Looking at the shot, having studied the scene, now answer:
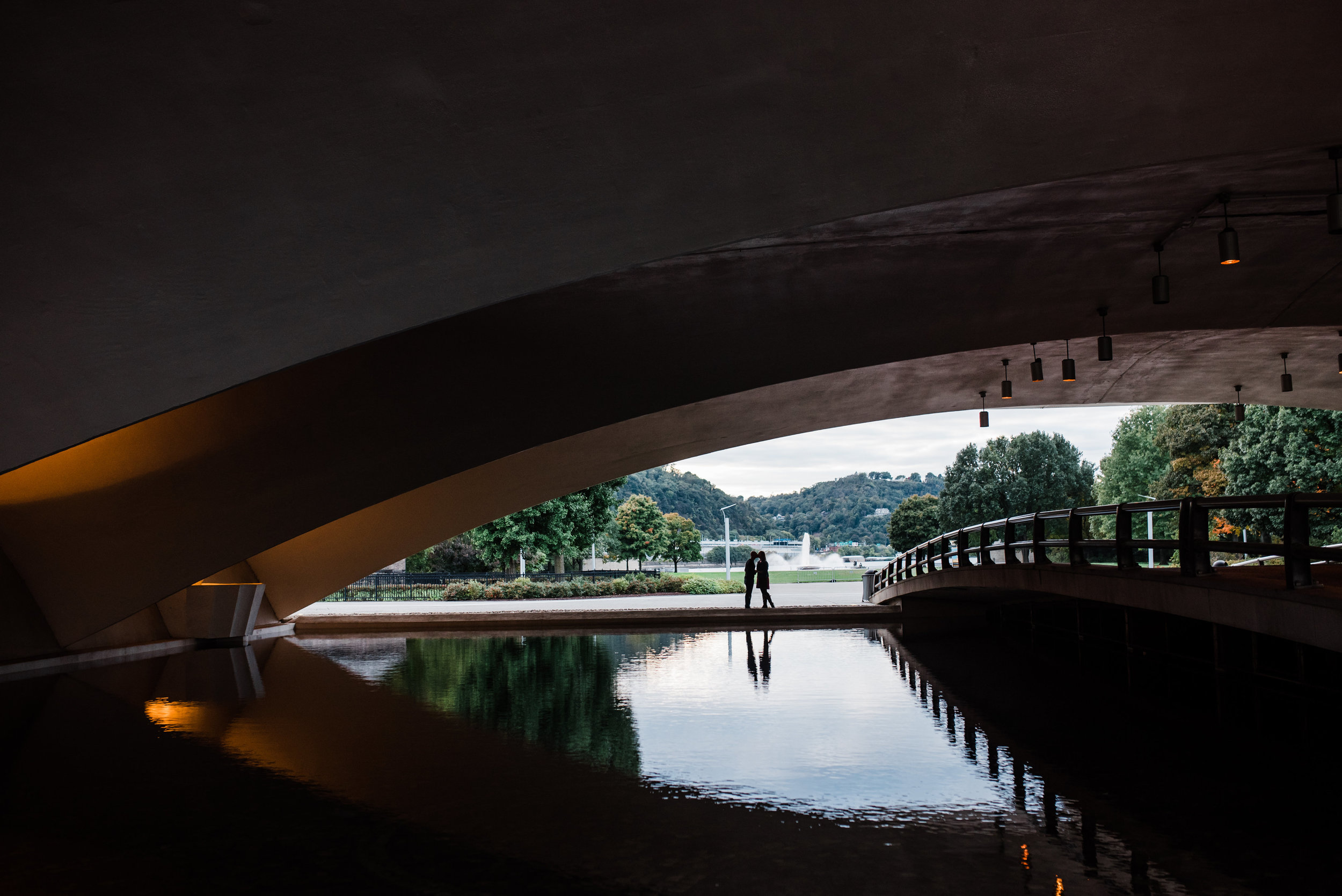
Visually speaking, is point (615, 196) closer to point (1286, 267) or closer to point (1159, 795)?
point (1159, 795)

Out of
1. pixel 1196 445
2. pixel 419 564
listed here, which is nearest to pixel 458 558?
pixel 419 564

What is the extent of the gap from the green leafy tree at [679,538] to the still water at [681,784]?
44.3 m

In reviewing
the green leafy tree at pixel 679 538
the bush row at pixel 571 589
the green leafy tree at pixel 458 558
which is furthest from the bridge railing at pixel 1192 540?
the green leafy tree at pixel 679 538

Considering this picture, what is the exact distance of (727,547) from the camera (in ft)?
157

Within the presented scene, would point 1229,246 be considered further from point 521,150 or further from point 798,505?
point 798,505

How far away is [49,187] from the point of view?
239 inches

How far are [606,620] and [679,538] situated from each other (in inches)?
1529

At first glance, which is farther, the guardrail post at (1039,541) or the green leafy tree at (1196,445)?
the green leafy tree at (1196,445)

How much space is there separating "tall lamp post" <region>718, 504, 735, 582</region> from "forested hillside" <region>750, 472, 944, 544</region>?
9.51 metres

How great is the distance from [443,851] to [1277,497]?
21.6ft

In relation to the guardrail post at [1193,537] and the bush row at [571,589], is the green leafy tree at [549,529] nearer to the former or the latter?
the bush row at [571,589]

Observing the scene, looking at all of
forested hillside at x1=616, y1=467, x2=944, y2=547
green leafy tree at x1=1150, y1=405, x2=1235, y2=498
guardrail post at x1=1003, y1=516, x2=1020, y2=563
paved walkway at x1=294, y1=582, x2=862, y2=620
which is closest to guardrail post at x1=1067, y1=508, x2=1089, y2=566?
guardrail post at x1=1003, y1=516, x2=1020, y2=563

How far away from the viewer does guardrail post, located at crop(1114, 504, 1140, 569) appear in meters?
9.60

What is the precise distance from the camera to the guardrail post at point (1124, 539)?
31.5 ft
